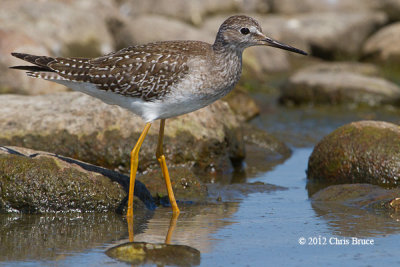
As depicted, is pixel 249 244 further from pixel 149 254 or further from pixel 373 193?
pixel 373 193

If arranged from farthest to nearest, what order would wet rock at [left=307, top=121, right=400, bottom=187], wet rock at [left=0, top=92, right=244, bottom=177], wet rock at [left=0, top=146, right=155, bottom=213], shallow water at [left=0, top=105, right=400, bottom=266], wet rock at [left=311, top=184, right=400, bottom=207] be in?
wet rock at [left=0, top=92, right=244, bottom=177] < wet rock at [left=307, top=121, right=400, bottom=187] < wet rock at [left=311, top=184, right=400, bottom=207] < wet rock at [left=0, top=146, right=155, bottom=213] < shallow water at [left=0, top=105, right=400, bottom=266]

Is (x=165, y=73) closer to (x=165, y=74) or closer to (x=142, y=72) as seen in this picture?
(x=165, y=74)

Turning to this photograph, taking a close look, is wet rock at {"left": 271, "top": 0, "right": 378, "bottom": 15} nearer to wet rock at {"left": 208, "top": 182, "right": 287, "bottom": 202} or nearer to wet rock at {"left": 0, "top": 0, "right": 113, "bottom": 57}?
wet rock at {"left": 0, "top": 0, "right": 113, "bottom": 57}

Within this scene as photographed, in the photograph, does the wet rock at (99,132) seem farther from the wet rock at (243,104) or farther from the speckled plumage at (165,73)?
the wet rock at (243,104)

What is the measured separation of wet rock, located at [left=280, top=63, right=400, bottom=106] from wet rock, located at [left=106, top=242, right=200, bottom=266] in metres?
11.9

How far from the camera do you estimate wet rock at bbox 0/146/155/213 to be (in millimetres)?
9656

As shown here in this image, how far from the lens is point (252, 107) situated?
694 inches

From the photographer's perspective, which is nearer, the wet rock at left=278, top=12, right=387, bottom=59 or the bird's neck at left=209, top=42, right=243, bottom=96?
the bird's neck at left=209, top=42, right=243, bottom=96

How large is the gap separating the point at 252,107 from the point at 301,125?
54.9 inches

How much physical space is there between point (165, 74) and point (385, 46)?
17453mm


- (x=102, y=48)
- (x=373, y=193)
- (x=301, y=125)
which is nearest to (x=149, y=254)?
(x=373, y=193)

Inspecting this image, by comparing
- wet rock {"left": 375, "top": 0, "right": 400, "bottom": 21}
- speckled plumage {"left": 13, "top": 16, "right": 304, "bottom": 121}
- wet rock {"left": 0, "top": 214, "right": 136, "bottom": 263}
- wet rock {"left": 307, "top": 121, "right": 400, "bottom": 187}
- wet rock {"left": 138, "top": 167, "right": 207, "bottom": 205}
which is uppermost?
wet rock {"left": 375, "top": 0, "right": 400, "bottom": 21}

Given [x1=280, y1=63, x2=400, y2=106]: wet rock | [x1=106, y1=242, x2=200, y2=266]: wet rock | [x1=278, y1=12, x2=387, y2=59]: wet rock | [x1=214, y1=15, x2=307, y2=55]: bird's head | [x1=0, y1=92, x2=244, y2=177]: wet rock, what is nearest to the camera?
[x1=106, y1=242, x2=200, y2=266]: wet rock

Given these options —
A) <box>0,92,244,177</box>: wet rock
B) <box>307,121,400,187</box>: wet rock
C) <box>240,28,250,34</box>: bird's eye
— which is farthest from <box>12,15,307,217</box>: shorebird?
<box>307,121,400,187</box>: wet rock
